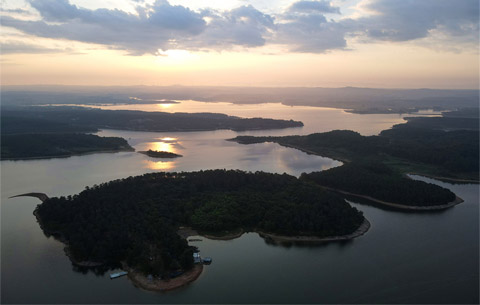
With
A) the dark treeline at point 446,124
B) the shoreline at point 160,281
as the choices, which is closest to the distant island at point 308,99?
the dark treeline at point 446,124

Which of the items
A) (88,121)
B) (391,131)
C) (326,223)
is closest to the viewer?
(326,223)

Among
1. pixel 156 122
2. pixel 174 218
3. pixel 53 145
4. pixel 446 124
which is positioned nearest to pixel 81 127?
pixel 156 122

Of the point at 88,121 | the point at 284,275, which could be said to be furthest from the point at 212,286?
the point at 88,121

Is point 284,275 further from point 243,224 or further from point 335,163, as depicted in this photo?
point 335,163

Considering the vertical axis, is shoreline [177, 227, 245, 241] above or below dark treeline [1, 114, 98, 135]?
below


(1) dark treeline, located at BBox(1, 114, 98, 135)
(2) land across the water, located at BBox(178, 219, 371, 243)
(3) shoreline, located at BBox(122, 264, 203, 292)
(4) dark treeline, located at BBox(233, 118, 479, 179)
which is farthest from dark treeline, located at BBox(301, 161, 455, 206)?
(1) dark treeline, located at BBox(1, 114, 98, 135)

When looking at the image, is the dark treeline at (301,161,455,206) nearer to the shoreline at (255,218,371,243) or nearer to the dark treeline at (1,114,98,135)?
the shoreline at (255,218,371,243)

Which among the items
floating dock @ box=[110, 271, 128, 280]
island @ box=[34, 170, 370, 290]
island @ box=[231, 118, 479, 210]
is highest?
island @ box=[231, 118, 479, 210]

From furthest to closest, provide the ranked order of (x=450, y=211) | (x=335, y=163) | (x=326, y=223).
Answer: (x=335, y=163)
(x=450, y=211)
(x=326, y=223)
